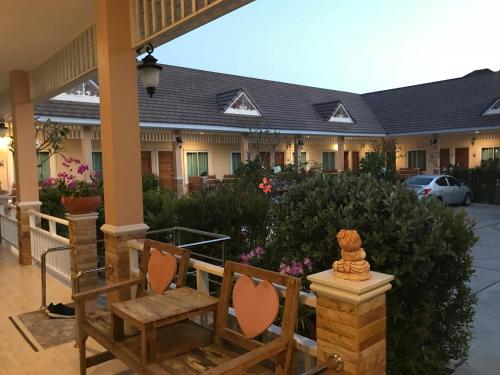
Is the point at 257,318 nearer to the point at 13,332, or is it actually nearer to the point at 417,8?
the point at 13,332

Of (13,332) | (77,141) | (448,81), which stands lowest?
(13,332)

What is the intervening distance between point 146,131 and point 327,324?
1644cm

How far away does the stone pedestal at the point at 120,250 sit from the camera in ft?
14.3

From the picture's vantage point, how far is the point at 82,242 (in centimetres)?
543

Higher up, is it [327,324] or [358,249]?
[358,249]

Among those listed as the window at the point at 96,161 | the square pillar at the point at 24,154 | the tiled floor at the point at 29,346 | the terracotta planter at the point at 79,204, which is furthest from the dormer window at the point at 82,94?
the terracotta planter at the point at 79,204

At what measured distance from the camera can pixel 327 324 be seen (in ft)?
7.54

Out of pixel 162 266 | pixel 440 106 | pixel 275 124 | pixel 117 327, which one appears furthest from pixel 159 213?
pixel 440 106

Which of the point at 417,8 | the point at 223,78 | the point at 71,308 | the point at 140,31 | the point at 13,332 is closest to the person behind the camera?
the point at 140,31

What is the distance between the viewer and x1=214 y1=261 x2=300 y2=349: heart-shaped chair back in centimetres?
238

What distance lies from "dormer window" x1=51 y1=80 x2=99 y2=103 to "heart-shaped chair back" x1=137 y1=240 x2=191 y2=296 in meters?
13.6

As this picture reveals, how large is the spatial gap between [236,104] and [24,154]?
546 inches

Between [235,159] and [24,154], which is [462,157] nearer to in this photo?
[235,159]

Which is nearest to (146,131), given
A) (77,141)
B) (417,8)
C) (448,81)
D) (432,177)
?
(77,141)
